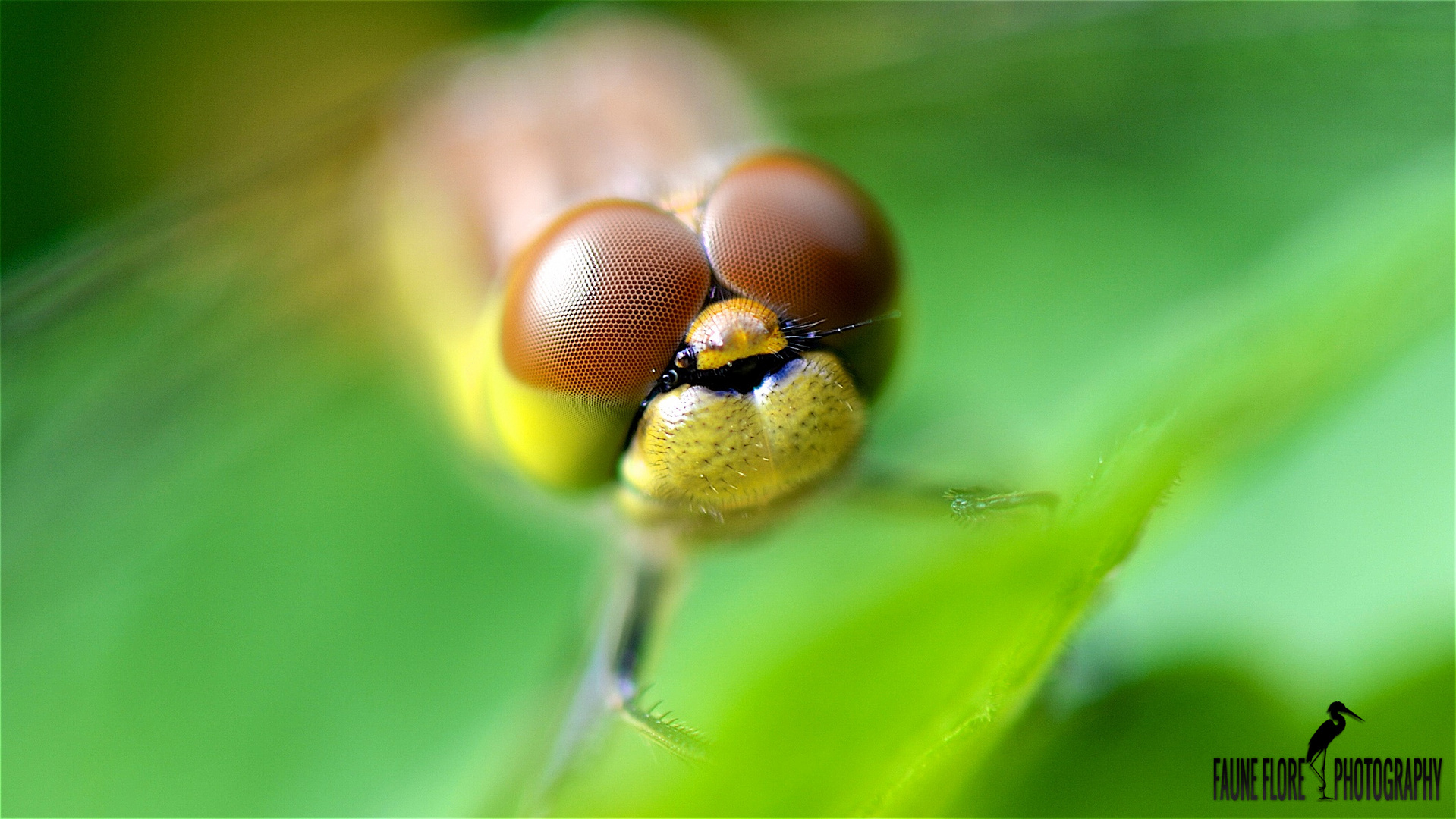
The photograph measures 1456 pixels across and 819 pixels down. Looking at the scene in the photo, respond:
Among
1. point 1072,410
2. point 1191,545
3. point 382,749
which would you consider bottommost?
point 382,749

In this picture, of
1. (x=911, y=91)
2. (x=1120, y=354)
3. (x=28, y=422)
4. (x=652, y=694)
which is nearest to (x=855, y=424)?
(x=652, y=694)

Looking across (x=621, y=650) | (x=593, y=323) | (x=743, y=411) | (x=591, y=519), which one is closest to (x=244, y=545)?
(x=591, y=519)

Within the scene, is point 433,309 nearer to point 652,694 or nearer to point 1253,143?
point 652,694

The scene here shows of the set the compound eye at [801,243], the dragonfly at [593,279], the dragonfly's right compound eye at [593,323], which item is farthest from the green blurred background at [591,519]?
the dragonfly's right compound eye at [593,323]

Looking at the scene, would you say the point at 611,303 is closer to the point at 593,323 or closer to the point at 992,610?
the point at 593,323

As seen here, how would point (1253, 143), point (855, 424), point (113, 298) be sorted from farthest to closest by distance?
1. point (1253, 143)
2. point (113, 298)
3. point (855, 424)

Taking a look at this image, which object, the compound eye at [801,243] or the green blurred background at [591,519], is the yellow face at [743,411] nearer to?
the compound eye at [801,243]
